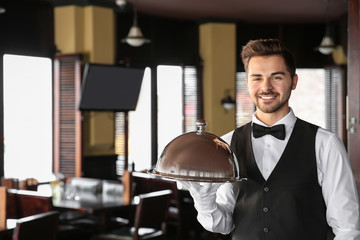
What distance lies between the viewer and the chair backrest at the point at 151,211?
4.30 m

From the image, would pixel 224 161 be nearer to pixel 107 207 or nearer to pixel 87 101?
pixel 107 207

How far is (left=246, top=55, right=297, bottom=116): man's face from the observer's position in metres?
1.60

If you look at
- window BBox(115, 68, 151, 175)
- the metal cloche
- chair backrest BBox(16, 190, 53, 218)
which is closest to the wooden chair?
chair backrest BBox(16, 190, 53, 218)

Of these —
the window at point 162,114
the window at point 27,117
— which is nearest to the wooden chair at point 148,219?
the window at point 27,117

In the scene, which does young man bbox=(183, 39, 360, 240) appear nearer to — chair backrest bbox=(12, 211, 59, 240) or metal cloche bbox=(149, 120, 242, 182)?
metal cloche bbox=(149, 120, 242, 182)

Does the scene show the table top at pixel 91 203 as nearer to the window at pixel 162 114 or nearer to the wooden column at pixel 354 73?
the window at pixel 162 114

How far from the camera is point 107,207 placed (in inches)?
177

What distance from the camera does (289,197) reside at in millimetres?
1635

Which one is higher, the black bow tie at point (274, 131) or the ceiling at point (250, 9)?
the ceiling at point (250, 9)

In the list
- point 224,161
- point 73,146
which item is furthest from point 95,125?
point 224,161

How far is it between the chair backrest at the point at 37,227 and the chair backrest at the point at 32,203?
42 centimetres

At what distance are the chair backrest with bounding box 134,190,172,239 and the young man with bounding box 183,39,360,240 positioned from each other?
2.60 meters

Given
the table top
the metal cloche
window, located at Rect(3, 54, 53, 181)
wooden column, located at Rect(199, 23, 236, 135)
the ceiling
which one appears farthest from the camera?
wooden column, located at Rect(199, 23, 236, 135)

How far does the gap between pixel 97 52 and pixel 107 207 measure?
260cm
